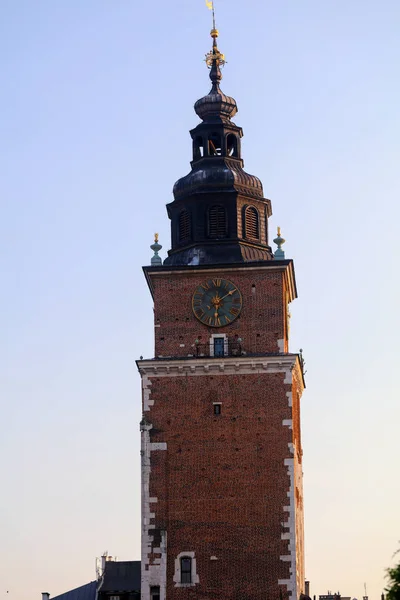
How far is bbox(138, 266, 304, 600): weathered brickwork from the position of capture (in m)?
57.8

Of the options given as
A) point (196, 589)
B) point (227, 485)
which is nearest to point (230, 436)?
point (227, 485)

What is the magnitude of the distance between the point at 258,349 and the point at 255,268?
10.8 feet

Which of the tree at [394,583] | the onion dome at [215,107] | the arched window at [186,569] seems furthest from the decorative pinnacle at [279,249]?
the tree at [394,583]

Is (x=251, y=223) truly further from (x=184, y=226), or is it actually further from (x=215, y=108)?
(x=215, y=108)

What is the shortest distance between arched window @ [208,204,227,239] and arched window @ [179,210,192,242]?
0.93 m

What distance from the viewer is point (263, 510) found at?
191 ft

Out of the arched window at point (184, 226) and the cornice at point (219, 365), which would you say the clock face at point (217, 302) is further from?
the arched window at point (184, 226)

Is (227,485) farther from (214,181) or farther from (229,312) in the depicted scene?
(214,181)

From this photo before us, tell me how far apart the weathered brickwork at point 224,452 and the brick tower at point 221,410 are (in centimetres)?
4

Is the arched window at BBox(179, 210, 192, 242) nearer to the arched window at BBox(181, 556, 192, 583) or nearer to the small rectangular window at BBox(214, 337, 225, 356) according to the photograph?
the small rectangular window at BBox(214, 337, 225, 356)

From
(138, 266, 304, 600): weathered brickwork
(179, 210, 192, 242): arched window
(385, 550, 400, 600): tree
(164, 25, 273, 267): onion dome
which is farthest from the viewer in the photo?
(179, 210, 192, 242): arched window

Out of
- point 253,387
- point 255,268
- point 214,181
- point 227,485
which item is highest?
point 214,181

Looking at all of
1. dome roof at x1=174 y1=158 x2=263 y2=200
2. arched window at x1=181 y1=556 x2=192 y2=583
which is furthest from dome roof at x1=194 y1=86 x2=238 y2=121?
arched window at x1=181 y1=556 x2=192 y2=583

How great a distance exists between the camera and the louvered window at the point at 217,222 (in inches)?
2462
